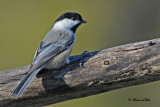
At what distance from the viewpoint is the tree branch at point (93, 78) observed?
98.9 inches

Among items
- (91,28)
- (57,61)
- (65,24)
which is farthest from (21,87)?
(91,28)

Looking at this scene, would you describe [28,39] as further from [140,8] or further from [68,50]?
[140,8]

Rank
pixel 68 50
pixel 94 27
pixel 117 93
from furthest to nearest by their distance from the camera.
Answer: pixel 94 27 → pixel 117 93 → pixel 68 50

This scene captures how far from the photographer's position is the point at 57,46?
290 cm

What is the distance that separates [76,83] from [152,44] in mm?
952

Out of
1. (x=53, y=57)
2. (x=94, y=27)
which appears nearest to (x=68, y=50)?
(x=53, y=57)

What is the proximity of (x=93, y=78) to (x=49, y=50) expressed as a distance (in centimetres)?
64

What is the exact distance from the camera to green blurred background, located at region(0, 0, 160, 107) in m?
4.37

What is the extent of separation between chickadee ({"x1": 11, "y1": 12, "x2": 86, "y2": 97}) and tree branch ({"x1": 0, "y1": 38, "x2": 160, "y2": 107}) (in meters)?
0.17

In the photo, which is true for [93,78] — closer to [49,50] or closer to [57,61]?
[57,61]

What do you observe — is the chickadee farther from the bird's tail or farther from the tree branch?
the tree branch

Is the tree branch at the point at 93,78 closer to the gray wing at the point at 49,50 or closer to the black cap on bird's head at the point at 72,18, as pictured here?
the gray wing at the point at 49,50

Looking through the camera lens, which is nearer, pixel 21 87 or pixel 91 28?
pixel 21 87

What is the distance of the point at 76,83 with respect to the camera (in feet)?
8.34
